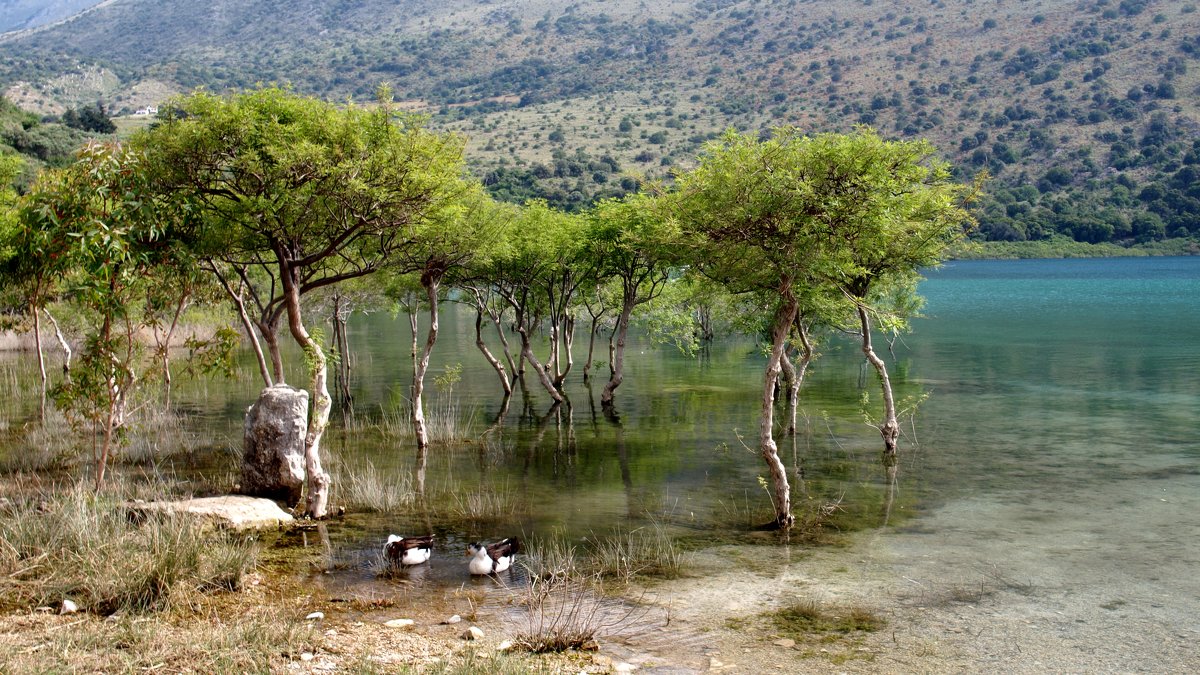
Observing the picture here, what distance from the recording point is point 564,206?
323ft

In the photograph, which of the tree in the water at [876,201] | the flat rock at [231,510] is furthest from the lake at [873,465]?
the tree in the water at [876,201]

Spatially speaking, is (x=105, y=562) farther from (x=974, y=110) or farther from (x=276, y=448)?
(x=974, y=110)

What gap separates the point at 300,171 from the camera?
567 inches

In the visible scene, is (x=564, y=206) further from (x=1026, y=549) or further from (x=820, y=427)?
(x=1026, y=549)

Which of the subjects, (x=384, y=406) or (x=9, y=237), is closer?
(x=9, y=237)

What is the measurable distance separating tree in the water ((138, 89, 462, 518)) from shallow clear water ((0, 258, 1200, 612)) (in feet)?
15.7

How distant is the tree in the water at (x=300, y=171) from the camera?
46.8 feet

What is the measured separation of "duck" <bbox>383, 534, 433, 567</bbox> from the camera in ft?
42.2

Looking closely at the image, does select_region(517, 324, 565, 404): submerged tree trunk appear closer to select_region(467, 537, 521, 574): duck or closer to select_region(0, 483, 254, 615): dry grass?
select_region(467, 537, 521, 574): duck

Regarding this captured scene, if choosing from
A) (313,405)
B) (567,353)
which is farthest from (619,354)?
(313,405)

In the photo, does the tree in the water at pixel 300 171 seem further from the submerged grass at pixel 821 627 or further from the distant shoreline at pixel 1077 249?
the distant shoreline at pixel 1077 249

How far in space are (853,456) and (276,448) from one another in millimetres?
13812

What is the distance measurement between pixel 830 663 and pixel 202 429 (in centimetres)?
2223

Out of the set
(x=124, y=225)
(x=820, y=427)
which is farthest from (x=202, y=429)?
(x=820, y=427)
